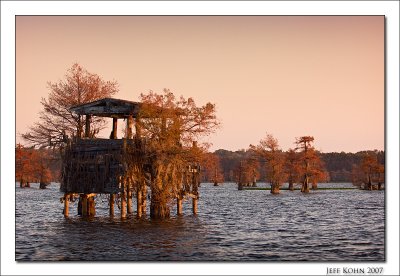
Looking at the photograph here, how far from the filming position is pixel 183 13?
26969 mm

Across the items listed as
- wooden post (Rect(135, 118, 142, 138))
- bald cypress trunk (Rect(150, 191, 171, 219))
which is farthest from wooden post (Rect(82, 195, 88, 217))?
wooden post (Rect(135, 118, 142, 138))

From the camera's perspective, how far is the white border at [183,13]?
25.3m

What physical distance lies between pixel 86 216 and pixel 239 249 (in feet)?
69.4

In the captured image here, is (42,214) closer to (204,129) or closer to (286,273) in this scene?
(204,129)

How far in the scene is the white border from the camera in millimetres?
25297

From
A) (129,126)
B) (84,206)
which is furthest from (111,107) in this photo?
(84,206)

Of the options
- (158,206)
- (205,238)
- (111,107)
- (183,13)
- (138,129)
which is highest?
(183,13)

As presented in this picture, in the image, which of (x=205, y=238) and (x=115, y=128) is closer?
(x=205, y=238)

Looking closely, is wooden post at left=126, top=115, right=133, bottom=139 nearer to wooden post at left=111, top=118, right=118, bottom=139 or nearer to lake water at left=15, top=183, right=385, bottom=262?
wooden post at left=111, top=118, right=118, bottom=139

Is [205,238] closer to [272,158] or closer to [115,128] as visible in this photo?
[115,128]

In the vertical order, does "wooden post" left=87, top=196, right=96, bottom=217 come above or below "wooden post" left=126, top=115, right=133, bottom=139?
below

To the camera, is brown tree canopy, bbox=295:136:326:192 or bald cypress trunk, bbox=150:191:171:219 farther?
brown tree canopy, bbox=295:136:326:192

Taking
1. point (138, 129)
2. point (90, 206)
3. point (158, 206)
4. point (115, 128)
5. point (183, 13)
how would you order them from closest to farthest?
point (183, 13) < point (138, 129) < point (158, 206) < point (115, 128) < point (90, 206)

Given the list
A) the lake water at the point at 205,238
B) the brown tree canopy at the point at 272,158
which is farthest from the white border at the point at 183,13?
the brown tree canopy at the point at 272,158
